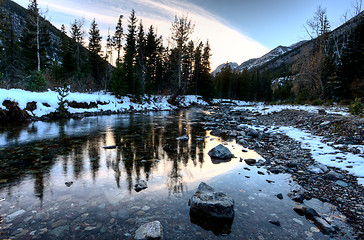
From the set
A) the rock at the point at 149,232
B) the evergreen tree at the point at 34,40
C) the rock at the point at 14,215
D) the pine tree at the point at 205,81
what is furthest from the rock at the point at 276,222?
the pine tree at the point at 205,81

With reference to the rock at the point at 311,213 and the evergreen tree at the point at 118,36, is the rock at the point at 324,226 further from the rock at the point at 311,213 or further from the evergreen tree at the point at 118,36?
the evergreen tree at the point at 118,36

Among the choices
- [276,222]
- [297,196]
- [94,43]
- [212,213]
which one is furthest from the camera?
[94,43]

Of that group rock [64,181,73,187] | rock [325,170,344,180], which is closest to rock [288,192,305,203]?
rock [325,170,344,180]

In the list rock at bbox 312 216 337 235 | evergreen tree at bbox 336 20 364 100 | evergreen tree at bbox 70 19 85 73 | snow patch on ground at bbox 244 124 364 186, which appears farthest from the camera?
evergreen tree at bbox 70 19 85 73

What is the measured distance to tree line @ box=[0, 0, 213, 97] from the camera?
78.6ft

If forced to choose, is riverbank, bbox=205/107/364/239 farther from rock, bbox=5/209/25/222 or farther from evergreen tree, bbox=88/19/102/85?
evergreen tree, bbox=88/19/102/85

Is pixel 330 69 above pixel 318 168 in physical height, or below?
above

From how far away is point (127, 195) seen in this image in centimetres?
316

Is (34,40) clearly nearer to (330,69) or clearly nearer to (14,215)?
(14,215)

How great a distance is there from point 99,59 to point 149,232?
49.2m

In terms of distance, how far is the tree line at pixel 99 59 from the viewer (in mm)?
23950

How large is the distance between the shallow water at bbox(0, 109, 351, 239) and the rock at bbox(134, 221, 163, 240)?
0.12 meters

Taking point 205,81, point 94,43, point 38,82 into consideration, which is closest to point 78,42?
point 94,43

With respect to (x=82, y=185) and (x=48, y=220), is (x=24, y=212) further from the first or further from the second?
(x=82, y=185)
